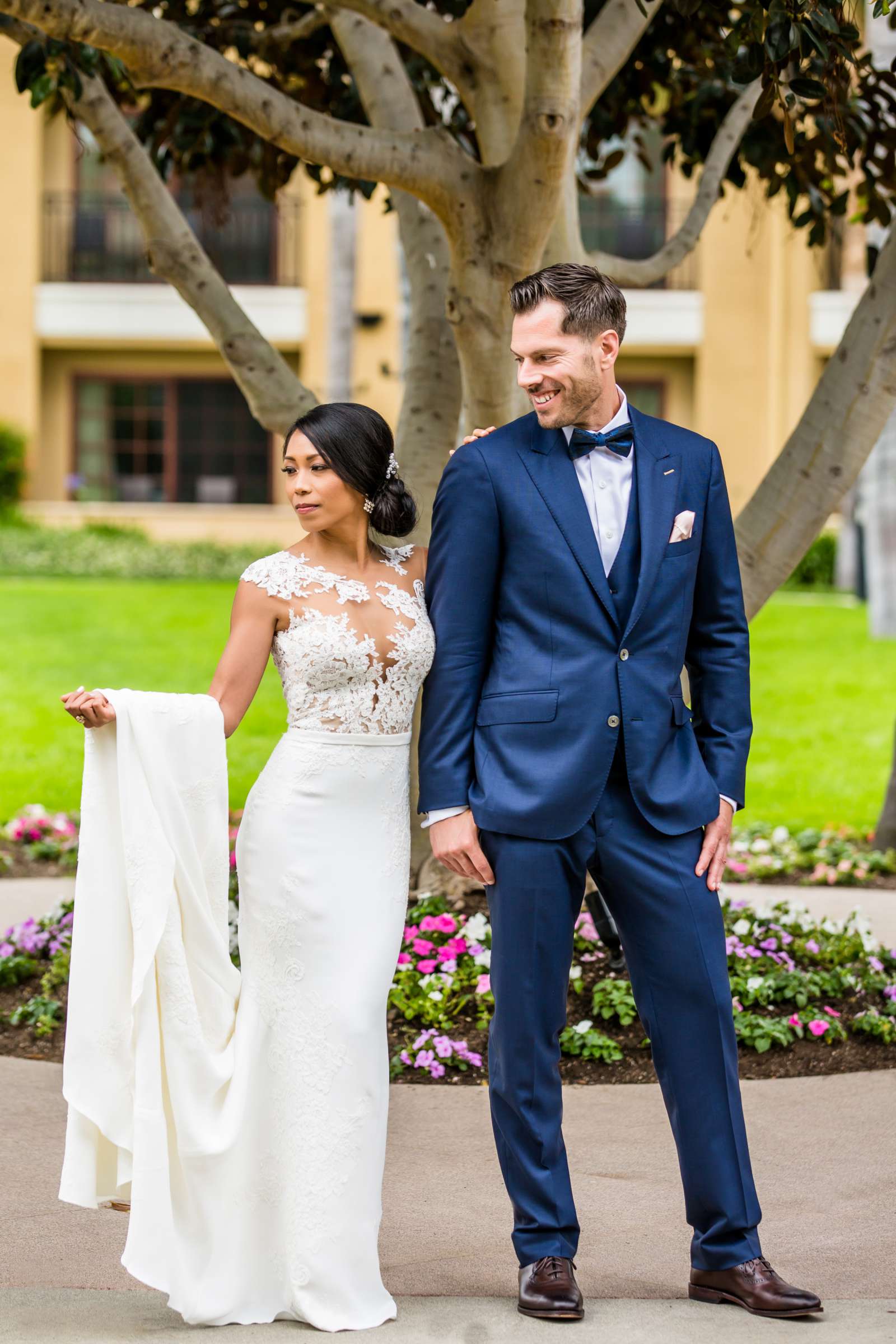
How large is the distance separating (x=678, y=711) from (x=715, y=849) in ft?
1.01

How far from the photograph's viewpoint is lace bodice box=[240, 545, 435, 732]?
3377 mm

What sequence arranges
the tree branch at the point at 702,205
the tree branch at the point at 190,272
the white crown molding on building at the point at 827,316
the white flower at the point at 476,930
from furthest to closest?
the white crown molding on building at the point at 827,316 → the tree branch at the point at 702,205 → the tree branch at the point at 190,272 → the white flower at the point at 476,930

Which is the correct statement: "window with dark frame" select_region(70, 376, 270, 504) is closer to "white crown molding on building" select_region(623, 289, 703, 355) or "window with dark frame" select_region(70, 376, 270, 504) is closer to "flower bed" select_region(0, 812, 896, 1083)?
"white crown molding on building" select_region(623, 289, 703, 355)

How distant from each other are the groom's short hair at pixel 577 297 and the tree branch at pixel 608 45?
2868 mm

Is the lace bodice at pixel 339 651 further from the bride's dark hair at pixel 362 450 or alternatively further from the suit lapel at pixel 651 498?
the suit lapel at pixel 651 498

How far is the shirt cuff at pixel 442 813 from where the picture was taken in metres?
3.28

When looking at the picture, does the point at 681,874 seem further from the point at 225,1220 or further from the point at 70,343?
the point at 70,343

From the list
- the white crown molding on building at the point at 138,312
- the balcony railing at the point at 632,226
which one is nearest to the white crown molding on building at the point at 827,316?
the balcony railing at the point at 632,226

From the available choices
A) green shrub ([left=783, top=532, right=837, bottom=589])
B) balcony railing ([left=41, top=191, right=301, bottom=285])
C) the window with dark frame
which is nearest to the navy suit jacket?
green shrub ([left=783, top=532, right=837, bottom=589])

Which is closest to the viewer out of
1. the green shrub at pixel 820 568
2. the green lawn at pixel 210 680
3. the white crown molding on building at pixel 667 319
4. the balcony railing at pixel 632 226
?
the green lawn at pixel 210 680

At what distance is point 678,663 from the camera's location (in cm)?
337

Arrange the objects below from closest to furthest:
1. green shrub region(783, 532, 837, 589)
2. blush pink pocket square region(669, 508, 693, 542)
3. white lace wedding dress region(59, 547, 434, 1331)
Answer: white lace wedding dress region(59, 547, 434, 1331)
blush pink pocket square region(669, 508, 693, 542)
green shrub region(783, 532, 837, 589)

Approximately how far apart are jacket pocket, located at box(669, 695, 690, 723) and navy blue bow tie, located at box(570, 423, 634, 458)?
55 cm

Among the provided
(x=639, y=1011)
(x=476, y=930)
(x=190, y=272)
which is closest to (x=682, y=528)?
(x=639, y=1011)
